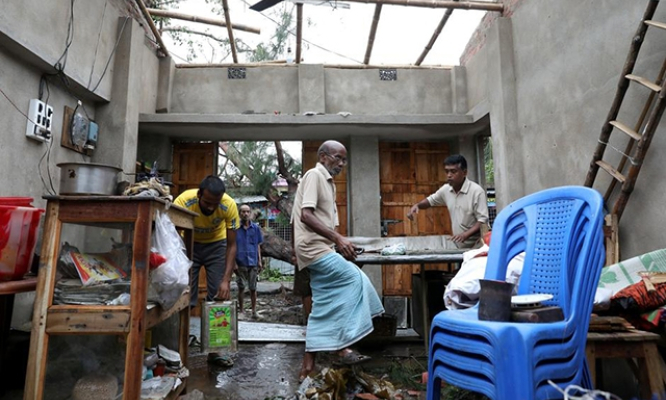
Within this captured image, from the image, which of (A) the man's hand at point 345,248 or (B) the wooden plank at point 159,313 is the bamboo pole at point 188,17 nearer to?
(A) the man's hand at point 345,248

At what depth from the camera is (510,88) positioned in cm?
495

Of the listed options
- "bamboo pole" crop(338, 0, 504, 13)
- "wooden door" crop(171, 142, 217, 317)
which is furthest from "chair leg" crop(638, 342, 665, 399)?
"wooden door" crop(171, 142, 217, 317)

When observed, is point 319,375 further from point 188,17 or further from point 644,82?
point 188,17

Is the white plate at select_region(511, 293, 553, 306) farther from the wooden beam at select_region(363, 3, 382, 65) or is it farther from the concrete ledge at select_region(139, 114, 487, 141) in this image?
the concrete ledge at select_region(139, 114, 487, 141)

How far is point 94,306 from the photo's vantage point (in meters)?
2.10

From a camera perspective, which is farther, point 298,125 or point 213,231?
point 298,125

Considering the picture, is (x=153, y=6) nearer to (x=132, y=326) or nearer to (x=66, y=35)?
(x=66, y=35)

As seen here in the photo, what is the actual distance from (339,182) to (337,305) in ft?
14.2

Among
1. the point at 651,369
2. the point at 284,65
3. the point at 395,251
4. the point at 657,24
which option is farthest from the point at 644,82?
the point at 284,65

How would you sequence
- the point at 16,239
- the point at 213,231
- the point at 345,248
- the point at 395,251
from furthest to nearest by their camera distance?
1. the point at 213,231
2. the point at 395,251
3. the point at 345,248
4. the point at 16,239

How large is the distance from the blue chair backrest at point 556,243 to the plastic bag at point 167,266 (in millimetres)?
1813

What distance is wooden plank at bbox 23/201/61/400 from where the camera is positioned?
1957 mm

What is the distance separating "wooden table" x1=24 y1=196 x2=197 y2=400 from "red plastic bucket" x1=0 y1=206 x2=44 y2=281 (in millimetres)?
297

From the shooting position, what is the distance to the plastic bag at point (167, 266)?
91.7 inches
